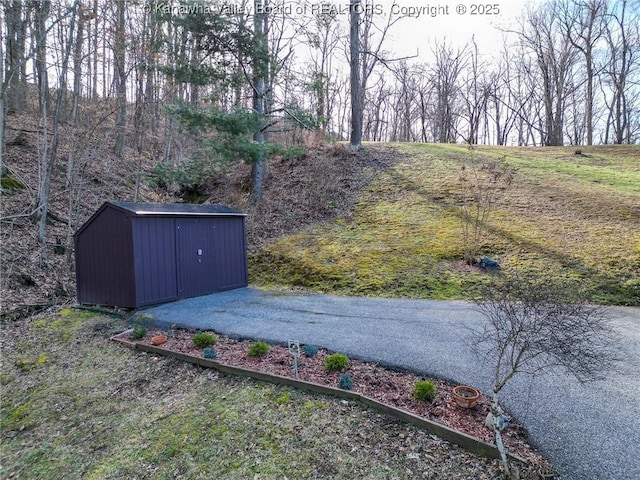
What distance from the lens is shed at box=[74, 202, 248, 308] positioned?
240 inches

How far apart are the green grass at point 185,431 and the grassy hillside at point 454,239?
4137mm

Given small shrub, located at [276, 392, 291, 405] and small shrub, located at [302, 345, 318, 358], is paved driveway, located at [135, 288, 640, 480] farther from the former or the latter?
small shrub, located at [276, 392, 291, 405]

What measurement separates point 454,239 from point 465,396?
635cm

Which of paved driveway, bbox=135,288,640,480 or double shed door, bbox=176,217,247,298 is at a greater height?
double shed door, bbox=176,217,247,298

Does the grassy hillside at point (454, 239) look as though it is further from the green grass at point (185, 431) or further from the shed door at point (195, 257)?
the green grass at point (185, 431)

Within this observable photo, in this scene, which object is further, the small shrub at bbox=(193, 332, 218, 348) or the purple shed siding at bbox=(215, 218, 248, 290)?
the purple shed siding at bbox=(215, 218, 248, 290)

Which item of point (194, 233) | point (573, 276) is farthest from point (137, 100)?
point (573, 276)

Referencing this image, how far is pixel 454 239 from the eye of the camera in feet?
29.0

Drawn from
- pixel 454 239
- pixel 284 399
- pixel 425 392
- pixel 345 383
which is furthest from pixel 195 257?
pixel 454 239

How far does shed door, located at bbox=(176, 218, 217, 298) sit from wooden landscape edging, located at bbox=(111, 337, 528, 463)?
234 centimetres

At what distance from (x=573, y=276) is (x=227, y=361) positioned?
6349mm

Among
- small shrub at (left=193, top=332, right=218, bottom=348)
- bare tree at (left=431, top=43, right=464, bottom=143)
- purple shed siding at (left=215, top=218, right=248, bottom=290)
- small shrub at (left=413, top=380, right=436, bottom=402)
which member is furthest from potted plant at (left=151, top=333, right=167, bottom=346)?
bare tree at (left=431, top=43, right=464, bottom=143)

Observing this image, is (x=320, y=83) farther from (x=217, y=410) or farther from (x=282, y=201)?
(x=217, y=410)

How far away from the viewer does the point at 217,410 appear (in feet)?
10.6
